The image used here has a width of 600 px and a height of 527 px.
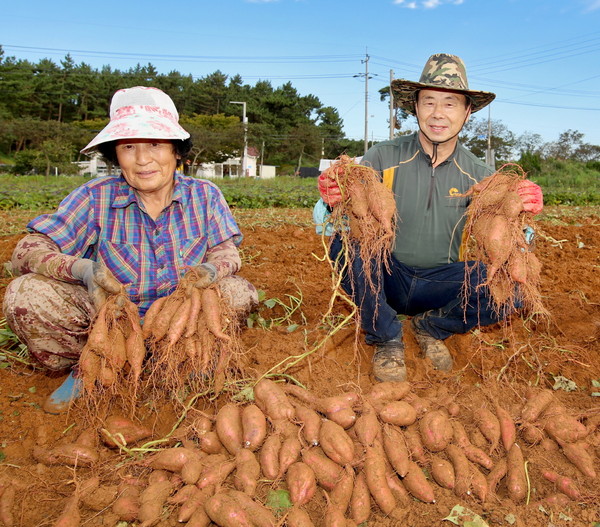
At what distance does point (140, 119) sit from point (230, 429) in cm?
163

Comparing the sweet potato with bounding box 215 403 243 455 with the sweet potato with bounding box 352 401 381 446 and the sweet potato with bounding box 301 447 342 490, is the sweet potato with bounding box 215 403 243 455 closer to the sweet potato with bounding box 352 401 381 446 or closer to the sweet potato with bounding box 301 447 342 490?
the sweet potato with bounding box 301 447 342 490

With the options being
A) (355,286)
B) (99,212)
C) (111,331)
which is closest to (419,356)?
(355,286)

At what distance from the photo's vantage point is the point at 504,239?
2498 millimetres

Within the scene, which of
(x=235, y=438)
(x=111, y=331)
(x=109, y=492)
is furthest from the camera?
(x=111, y=331)

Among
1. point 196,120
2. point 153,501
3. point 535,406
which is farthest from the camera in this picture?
point 196,120

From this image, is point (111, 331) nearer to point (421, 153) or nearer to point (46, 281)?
point (46, 281)

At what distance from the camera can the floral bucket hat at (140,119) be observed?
245 cm

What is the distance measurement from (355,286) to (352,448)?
1083mm

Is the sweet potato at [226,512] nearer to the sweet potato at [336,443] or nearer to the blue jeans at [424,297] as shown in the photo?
the sweet potato at [336,443]

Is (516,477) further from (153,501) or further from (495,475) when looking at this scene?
(153,501)

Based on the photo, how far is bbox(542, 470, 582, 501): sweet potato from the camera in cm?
177

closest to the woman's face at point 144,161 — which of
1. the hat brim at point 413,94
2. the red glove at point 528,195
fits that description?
the hat brim at point 413,94

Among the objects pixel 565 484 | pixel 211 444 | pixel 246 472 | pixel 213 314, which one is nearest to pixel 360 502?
pixel 246 472

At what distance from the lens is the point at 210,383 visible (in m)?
2.31
